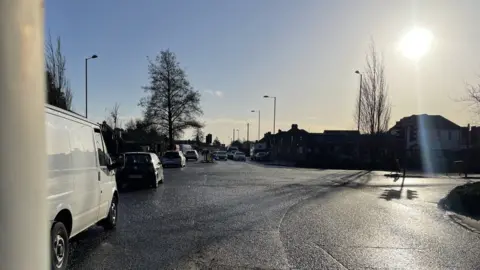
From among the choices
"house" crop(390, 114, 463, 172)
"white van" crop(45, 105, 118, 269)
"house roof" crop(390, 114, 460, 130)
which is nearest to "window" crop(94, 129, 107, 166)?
"white van" crop(45, 105, 118, 269)

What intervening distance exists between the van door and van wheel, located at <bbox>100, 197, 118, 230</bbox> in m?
0.32

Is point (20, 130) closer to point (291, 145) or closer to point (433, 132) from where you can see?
point (291, 145)

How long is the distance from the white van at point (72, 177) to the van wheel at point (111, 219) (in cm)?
25

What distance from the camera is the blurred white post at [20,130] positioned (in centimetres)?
431

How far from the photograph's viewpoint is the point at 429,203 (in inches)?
673

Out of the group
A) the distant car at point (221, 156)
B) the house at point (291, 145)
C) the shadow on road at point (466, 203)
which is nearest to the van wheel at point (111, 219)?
the shadow on road at point (466, 203)

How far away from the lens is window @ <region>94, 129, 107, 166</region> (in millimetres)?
9055

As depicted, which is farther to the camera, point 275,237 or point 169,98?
point 169,98

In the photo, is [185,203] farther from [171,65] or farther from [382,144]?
[171,65]

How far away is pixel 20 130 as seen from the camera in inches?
185

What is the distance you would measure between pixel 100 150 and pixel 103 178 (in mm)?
492

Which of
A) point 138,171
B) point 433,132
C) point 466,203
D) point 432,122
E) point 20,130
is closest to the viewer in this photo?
point 20,130

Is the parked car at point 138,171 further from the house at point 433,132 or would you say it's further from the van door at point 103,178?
the house at point 433,132

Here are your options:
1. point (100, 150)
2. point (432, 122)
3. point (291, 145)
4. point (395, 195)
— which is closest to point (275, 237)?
point (100, 150)
